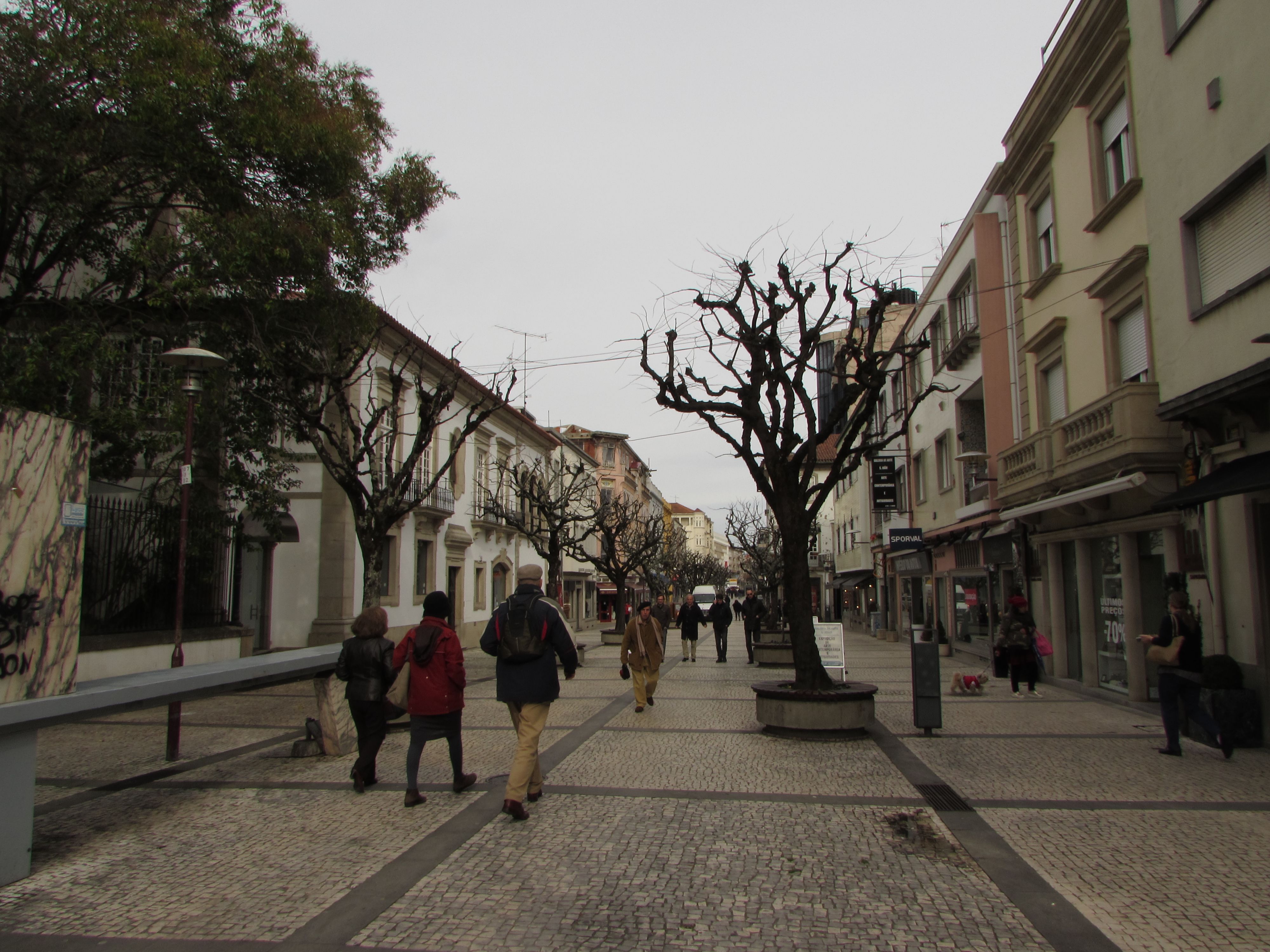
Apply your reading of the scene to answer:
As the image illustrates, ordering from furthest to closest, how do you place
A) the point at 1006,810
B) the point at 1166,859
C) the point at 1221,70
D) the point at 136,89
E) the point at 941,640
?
the point at 941,640 → the point at 136,89 → the point at 1221,70 → the point at 1006,810 → the point at 1166,859

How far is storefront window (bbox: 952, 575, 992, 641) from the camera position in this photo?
21000mm

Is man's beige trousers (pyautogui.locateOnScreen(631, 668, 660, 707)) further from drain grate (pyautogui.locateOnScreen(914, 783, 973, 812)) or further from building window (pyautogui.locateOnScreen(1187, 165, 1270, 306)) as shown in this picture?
building window (pyautogui.locateOnScreen(1187, 165, 1270, 306))

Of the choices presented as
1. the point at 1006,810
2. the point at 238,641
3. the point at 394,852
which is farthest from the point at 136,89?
the point at 1006,810

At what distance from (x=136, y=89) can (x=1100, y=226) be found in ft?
44.2

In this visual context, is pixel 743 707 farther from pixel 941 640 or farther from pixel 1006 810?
Answer: pixel 941 640

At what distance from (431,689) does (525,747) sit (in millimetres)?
932

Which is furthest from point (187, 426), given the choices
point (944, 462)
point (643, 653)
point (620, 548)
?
point (620, 548)

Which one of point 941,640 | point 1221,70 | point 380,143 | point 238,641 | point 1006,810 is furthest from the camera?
point 941,640

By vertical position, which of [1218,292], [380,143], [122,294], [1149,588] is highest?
[380,143]

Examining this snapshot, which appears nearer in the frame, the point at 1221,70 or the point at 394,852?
the point at 394,852

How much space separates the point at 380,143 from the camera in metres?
15.1

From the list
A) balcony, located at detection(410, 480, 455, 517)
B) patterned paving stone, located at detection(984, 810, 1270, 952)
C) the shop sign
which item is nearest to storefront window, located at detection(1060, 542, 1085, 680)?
the shop sign

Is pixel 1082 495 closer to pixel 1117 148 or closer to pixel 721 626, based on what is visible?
pixel 1117 148

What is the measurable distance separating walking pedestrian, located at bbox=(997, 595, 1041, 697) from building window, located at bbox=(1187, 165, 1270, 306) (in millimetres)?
5825
